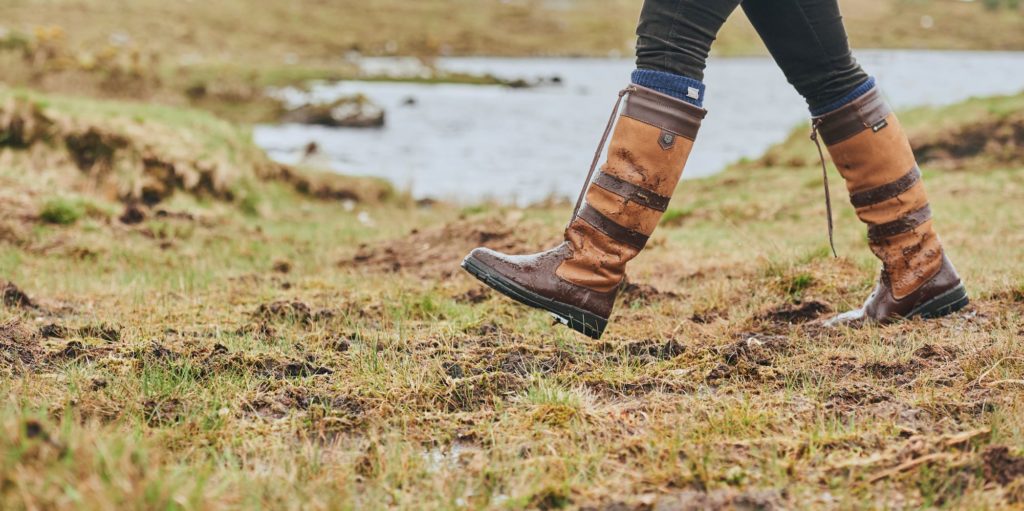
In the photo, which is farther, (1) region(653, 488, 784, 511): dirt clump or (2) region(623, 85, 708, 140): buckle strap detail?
(2) region(623, 85, 708, 140): buckle strap detail

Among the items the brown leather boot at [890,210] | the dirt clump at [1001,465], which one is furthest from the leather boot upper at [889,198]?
the dirt clump at [1001,465]

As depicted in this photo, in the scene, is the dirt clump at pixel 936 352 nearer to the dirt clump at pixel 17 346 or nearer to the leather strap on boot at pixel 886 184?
the leather strap on boot at pixel 886 184

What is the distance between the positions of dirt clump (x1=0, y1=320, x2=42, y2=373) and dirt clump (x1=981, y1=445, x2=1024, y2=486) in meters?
2.71

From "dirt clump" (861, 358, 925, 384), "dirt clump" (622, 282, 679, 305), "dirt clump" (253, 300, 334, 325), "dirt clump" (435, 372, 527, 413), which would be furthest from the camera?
"dirt clump" (622, 282, 679, 305)

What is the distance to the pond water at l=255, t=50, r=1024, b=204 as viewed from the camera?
17844 millimetres

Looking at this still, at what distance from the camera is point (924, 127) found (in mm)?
12641

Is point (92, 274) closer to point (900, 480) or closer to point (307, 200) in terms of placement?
point (900, 480)

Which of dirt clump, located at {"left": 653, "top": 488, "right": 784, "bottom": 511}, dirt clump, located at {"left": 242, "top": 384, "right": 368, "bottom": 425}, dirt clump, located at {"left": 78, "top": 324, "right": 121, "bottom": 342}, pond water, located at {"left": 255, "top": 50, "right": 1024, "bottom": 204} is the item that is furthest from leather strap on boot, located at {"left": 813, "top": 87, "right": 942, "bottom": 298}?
pond water, located at {"left": 255, "top": 50, "right": 1024, "bottom": 204}

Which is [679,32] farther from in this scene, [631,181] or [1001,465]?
[1001,465]

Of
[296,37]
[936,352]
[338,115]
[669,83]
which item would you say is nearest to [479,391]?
[669,83]

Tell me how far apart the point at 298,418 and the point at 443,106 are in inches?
1280

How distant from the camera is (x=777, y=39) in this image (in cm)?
323

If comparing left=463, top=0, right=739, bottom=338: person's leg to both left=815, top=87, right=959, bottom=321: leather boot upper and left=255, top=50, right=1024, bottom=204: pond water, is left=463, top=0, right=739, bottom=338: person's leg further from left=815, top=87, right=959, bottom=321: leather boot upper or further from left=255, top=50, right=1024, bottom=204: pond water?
left=255, top=50, right=1024, bottom=204: pond water

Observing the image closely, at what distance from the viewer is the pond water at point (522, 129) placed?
17.8 metres
